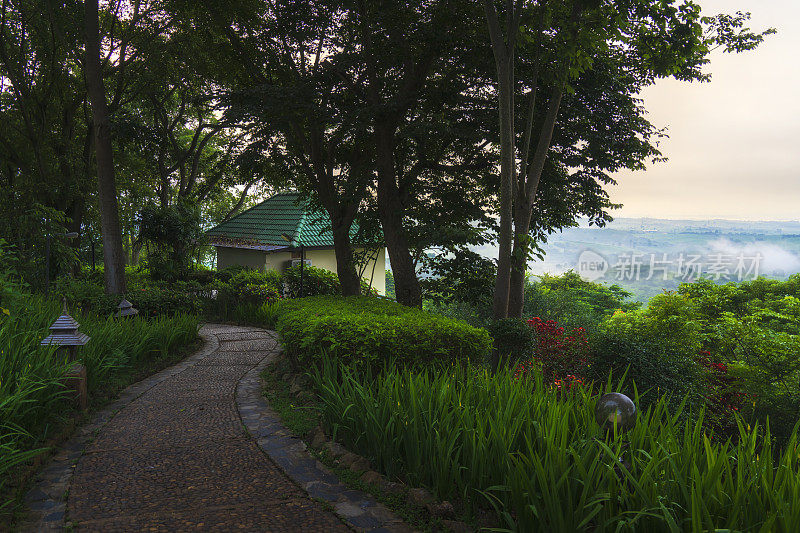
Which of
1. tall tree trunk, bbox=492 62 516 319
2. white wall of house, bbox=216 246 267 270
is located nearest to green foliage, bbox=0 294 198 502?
tall tree trunk, bbox=492 62 516 319

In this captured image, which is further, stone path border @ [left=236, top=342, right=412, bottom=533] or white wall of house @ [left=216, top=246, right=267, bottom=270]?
white wall of house @ [left=216, top=246, right=267, bottom=270]

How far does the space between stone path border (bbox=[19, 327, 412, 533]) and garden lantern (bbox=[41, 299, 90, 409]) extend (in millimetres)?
307

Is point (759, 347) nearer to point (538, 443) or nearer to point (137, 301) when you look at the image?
point (538, 443)

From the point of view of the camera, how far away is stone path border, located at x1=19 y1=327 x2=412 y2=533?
305 centimetres

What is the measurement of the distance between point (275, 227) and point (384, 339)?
49.0 ft

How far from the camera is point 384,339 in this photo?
525 cm

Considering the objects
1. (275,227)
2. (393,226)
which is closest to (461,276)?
(393,226)

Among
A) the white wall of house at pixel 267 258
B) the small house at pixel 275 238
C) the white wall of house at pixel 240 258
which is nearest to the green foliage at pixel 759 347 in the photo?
the small house at pixel 275 238

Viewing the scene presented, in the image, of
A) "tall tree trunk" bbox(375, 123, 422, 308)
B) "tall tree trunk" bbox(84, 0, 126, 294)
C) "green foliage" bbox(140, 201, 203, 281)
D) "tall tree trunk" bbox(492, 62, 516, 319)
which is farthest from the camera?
"green foliage" bbox(140, 201, 203, 281)

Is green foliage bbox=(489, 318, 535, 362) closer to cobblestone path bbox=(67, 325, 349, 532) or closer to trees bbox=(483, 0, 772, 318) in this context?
trees bbox=(483, 0, 772, 318)

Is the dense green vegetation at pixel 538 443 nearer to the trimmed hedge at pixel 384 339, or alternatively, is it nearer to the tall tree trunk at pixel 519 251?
the trimmed hedge at pixel 384 339

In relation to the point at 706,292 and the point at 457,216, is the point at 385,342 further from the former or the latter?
the point at 706,292

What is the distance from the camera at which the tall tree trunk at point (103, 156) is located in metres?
9.52

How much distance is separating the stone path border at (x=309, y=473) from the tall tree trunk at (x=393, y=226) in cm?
499
